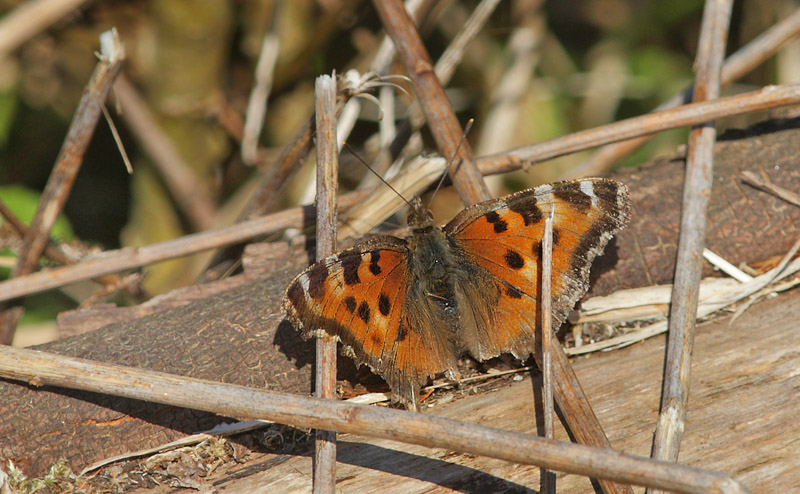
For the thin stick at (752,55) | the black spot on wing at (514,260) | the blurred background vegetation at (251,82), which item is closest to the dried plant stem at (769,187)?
the thin stick at (752,55)

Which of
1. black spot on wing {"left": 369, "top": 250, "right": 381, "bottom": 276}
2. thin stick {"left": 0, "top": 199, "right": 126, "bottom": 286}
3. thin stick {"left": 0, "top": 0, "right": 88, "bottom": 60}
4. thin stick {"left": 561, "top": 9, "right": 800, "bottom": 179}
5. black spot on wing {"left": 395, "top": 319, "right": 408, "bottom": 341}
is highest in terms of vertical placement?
thin stick {"left": 0, "top": 0, "right": 88, "bottom": 60}

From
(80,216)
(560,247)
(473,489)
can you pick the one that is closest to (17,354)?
(473,489)

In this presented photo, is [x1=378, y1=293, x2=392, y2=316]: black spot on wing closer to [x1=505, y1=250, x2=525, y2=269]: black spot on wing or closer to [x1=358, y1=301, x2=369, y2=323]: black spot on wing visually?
[x1=358, y1=301, x2=369, y2=323]: black spot on wing

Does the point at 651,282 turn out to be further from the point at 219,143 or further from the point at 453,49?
the point at 219,143

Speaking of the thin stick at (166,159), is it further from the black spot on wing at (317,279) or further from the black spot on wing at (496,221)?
the black spot on wing at (496,221)

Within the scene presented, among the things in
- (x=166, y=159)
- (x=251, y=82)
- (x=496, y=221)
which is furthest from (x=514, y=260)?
(x=251, y=82)

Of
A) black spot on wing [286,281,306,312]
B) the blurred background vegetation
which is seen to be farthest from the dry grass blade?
the blurred background vegetation

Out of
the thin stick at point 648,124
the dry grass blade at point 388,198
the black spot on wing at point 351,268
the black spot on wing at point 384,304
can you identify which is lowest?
the black spot on wing at point 384,304
